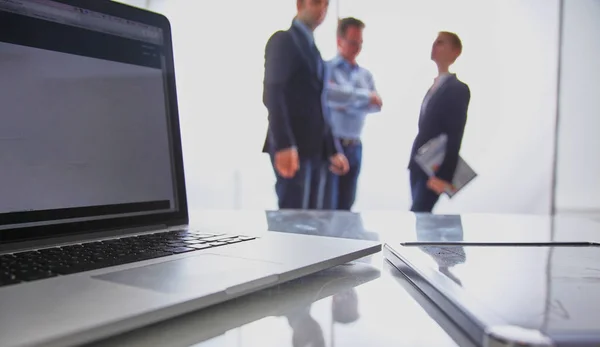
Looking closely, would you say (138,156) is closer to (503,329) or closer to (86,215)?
(86,215)

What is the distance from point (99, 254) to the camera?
16.4 inches

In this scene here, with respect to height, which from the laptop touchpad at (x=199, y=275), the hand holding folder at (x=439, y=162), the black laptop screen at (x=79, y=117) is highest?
the black laptop screen at (x=79, y=117)

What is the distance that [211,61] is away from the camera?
240 cm

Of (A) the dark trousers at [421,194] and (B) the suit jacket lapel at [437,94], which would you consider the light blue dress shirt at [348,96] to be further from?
(A) the dark trousers at [421,194]

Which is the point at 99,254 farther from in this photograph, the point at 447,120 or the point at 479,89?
the point at 479,89

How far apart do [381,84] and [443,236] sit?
6.06 ft

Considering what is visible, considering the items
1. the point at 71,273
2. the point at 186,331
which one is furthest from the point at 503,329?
the point at 71,273

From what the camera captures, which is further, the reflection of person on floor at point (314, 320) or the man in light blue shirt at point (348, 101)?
the man in light blue shirt at point (348, 101)

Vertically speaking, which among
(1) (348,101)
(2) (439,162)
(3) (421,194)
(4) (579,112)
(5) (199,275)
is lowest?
(3) (421,194)

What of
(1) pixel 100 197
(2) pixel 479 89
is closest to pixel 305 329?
(1) pixel 100 197

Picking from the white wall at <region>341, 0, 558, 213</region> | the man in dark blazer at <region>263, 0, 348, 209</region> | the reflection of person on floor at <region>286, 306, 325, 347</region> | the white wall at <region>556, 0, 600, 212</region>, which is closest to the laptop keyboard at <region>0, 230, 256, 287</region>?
the reflection of person on floor at <region>286, 306, 325, 347</region>

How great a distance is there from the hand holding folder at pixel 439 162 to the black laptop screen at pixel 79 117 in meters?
1.89

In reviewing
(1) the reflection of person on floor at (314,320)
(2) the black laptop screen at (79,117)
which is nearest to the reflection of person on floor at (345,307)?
(1) the reflection of person on floor at (314,320)

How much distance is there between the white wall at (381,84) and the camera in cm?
232
